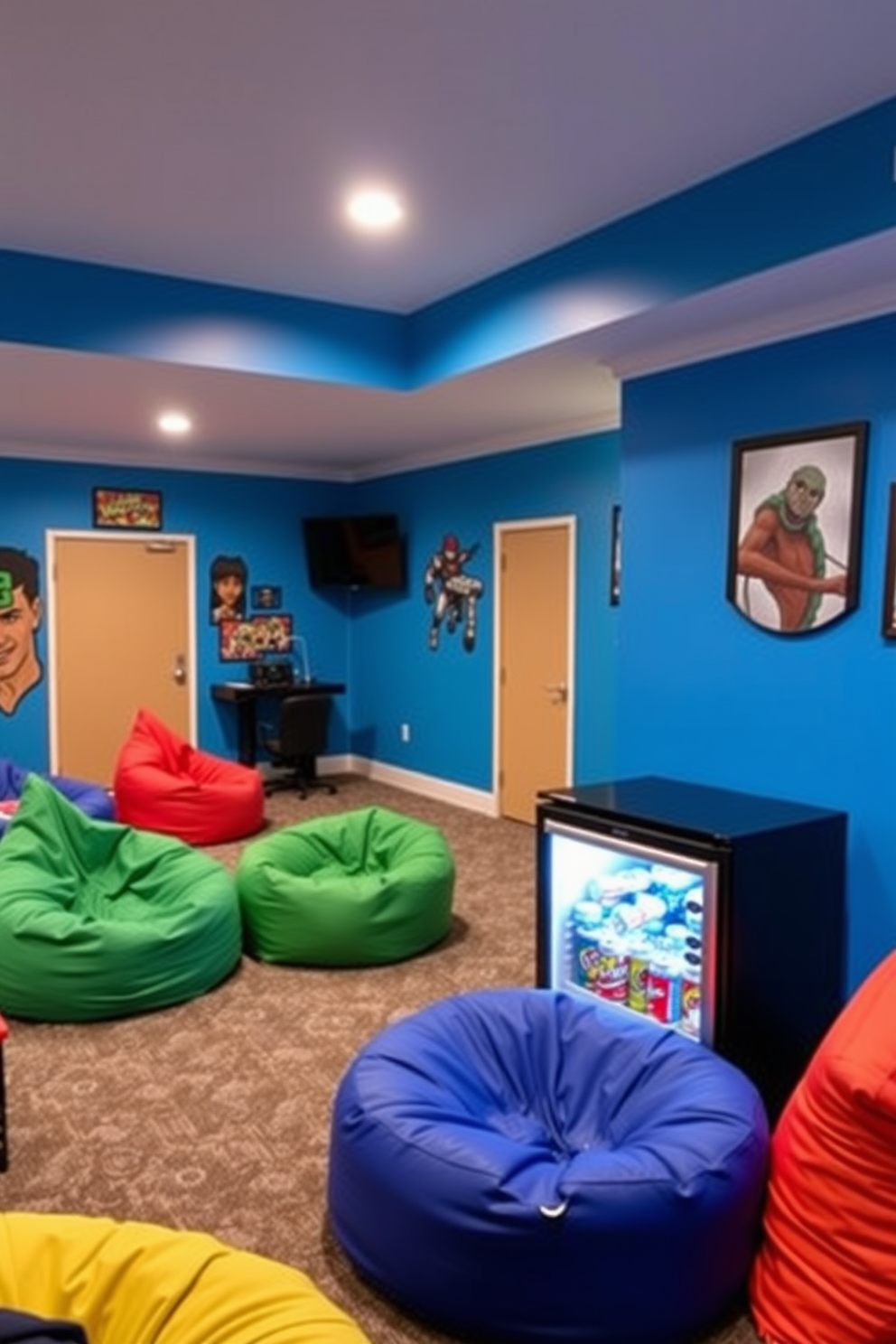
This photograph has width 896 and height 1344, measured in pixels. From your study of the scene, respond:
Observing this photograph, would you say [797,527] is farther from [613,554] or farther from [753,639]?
[613,554]

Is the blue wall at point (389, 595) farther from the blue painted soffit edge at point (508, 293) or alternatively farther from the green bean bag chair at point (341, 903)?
the green bean bag chair at point (341, 903)

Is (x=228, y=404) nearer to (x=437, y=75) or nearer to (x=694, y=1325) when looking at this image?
(x=437, y=75)

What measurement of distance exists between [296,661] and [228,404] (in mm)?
3311

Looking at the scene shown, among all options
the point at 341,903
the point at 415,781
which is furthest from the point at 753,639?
the point at 415,781

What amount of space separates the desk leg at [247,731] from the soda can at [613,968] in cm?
473

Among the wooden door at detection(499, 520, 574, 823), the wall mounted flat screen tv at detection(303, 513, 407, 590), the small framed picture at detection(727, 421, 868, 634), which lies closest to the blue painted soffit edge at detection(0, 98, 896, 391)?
the small framed picture at detection(727, 421, 868, 634)

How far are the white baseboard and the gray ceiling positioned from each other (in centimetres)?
338

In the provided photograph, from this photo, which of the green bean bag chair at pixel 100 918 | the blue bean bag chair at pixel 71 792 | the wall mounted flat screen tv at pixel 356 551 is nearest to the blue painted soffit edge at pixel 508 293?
the green bean bag chair at pixel 100 918

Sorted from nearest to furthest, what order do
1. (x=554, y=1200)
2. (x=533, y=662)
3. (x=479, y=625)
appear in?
1. (x=554, y=1200)
2. (x=533, y=662)
3. (x=479, y=625)

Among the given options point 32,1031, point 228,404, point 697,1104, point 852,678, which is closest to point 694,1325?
point 697,1104

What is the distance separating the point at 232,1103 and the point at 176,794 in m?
3.18

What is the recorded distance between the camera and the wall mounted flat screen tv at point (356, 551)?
7.75 m

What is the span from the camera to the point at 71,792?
19.6 feet

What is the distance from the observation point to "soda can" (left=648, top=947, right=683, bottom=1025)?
3.23 m
